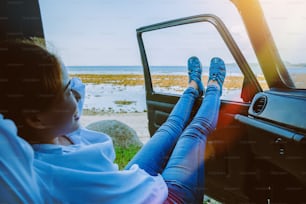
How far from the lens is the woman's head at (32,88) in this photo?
2.29ft

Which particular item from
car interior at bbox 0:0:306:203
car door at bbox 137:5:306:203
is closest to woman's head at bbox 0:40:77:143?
→ car interior at bbox 0:0:306:203

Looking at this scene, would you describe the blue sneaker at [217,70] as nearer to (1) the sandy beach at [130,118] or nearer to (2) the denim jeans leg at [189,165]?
(2) the denim jeans leg at [189,165]

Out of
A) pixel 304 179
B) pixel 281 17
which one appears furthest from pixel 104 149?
pixel 281 17

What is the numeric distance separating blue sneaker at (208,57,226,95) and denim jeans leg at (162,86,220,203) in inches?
14.2

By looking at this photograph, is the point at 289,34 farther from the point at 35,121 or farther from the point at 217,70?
the point at 35,121

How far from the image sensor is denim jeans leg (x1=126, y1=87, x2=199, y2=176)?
1.22 m

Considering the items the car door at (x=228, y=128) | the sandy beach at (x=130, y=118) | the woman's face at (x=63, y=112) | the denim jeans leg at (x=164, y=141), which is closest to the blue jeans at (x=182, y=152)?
the denim jeans leg at (x=164, y=141)

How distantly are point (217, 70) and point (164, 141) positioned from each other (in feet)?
2.22

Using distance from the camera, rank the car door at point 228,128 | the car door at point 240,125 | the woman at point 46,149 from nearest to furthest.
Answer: the woman at point 46,149
the car door at point 240,125
the car door at point 228,128

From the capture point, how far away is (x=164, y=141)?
138 centimetres

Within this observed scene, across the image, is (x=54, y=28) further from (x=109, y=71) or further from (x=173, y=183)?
(x=109, y=71)

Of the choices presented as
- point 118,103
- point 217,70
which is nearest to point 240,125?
point 217,70

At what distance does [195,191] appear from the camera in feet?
3.73

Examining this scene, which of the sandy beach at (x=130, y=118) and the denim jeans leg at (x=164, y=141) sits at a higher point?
the denim jeans leg at (x=164, y=141)
